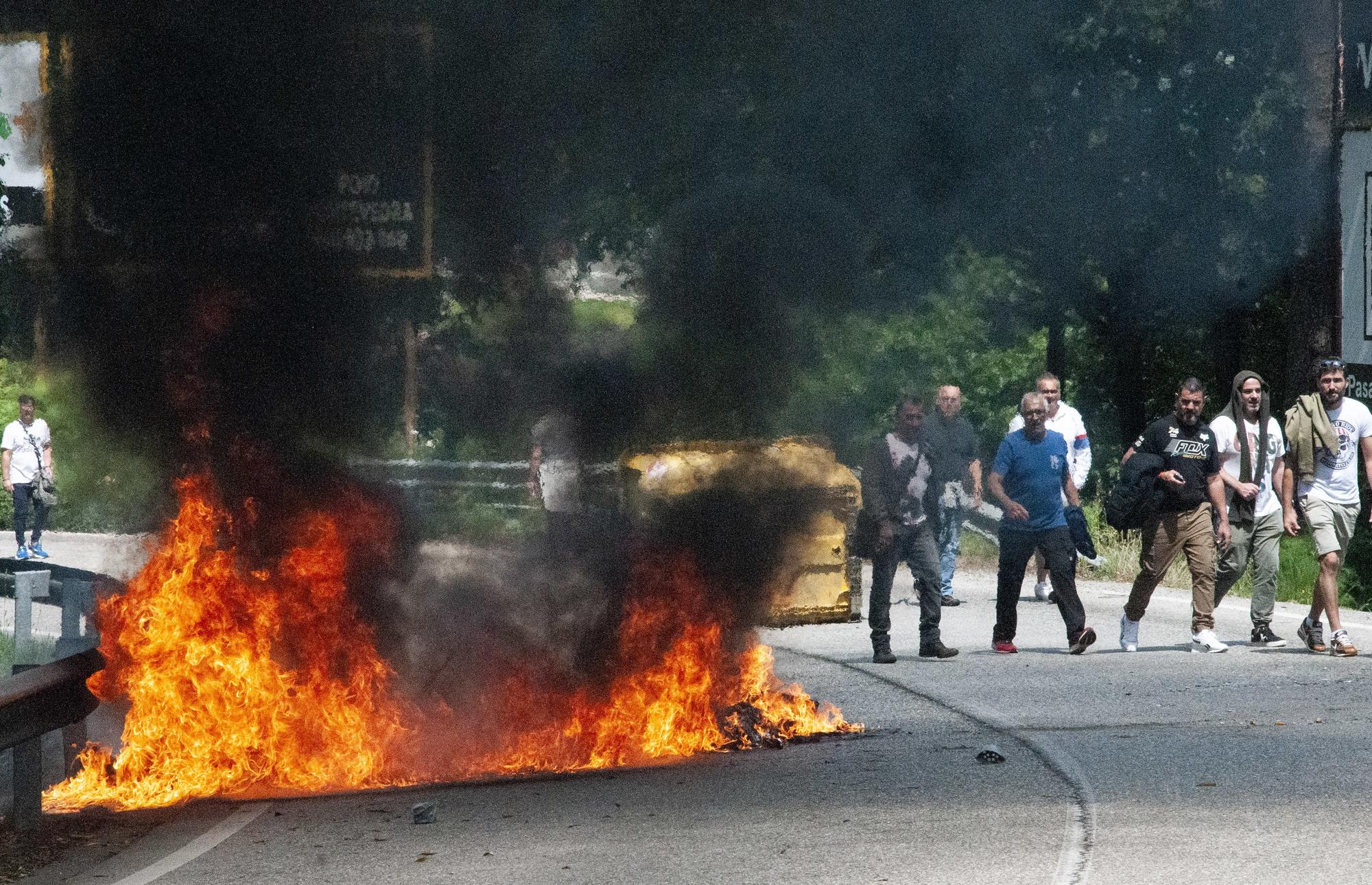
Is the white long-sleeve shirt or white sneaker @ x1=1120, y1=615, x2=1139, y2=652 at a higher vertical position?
the white long-sleeve shirt

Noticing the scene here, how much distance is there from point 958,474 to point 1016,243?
2093mm

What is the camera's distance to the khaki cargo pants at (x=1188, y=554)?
11414mm

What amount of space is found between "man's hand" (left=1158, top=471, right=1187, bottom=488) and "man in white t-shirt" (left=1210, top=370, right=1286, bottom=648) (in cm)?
37

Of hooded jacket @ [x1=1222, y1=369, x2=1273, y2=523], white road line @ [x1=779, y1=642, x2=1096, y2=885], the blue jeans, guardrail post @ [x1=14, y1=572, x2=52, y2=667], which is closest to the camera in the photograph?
white road line @ [x1=779, y1=642, x2=1096, y2=885]

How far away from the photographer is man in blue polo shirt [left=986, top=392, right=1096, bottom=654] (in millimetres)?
11469

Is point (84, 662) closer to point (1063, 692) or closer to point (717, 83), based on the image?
point (717, 83)

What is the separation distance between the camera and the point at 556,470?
10.2 metres

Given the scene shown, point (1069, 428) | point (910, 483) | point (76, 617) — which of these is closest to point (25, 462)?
point (1069, 428)

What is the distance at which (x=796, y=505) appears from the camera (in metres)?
10.1

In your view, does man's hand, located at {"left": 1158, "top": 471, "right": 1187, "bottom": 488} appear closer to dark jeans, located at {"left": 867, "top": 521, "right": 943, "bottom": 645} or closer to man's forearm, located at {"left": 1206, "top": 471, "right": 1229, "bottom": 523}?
man's forearm, located at {"left": 1206, "top": 471, "right": 1229, "bottom": 523}

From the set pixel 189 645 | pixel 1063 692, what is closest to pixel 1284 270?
pixel 1063 692

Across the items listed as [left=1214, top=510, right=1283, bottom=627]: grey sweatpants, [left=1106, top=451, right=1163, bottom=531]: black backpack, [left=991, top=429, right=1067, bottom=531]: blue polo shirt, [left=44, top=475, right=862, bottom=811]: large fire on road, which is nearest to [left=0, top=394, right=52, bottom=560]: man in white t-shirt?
[left=991, top=429, right=1067, bottom=531]: blue polo shirt

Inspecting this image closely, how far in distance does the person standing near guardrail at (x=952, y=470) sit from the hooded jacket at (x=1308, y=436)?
2932 millimetres

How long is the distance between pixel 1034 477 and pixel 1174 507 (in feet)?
2.80
